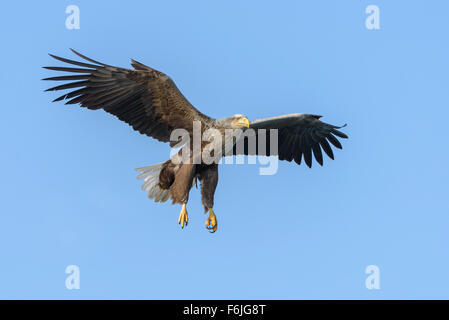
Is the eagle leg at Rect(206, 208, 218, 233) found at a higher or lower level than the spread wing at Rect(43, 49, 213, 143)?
lower

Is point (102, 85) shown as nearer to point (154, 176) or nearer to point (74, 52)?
point (74, 52)

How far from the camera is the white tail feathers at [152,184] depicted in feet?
47.3

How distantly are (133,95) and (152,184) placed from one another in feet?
5.83

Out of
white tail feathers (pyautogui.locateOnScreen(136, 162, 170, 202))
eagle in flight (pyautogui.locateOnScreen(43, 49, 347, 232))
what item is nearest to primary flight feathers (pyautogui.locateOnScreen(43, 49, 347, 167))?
eagle in flight (pyautogui.locateOnScreen(43, 49, 347, 232))

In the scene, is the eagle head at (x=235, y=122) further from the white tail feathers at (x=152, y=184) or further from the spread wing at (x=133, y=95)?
the white tail feathers at (x=152, y=184)

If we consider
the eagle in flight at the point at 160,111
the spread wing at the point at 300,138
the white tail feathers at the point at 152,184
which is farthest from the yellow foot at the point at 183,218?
the spread wing at the point at 300,138

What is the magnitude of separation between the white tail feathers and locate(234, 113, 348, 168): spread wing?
1.53 metres

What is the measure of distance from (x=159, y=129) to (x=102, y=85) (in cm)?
118

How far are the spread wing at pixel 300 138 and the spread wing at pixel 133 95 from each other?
5.21 feet

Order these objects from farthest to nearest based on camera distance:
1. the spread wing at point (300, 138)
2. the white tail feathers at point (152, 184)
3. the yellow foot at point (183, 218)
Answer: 1. the spread wing at point (300, 138)
2. the white tail feathers at point (152, 184)
3. the yellow foot at point (183, 218)

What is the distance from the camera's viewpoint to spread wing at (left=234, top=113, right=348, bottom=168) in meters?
14.9

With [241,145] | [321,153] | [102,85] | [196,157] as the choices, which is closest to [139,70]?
[102,85]

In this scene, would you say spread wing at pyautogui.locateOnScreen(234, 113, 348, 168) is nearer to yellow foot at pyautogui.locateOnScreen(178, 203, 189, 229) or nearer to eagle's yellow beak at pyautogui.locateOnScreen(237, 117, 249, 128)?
eagle's yellow beak at pyautogui.locateOnScreen(237, 117, 249, 128)

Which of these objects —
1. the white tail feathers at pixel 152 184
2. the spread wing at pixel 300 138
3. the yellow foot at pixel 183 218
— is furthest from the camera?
the spread wing at pixel 300 138
